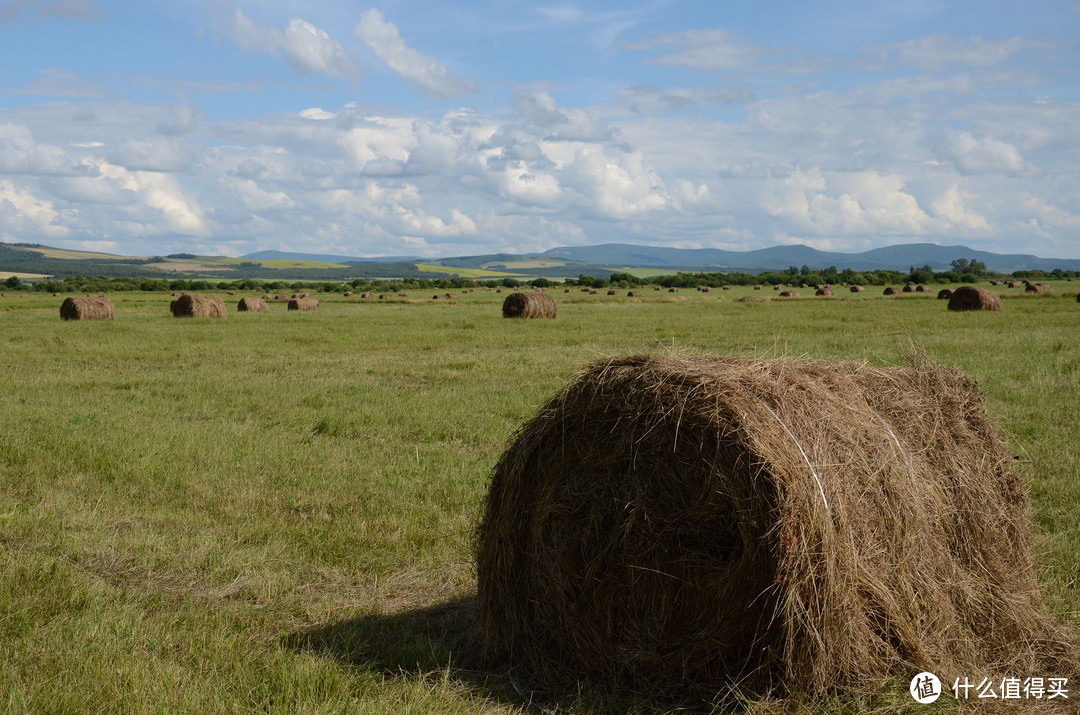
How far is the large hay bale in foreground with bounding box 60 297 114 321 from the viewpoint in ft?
116

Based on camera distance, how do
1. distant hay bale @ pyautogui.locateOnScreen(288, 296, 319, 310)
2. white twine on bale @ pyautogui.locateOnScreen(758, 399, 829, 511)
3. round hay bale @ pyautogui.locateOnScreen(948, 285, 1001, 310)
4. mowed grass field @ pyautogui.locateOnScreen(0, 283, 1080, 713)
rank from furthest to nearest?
distant hay bale @ pyautogui.locateOnScreen(288, 296, 319, 310)
round hay bale @ pyautogui.locateOnScreen(948, 285, 1001, 310)
mowed grass field @ pyautogui.locateOnScreen(0, 283, 1080, 713)
white twine on bale @ pyautogui.locateOnScreen(758, 399, 829, 511)

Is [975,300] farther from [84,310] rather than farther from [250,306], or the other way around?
[84,310]

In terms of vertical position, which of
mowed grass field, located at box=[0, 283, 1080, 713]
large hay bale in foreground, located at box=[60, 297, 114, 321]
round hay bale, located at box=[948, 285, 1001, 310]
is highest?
round hay bale, located at box=[948, 285, 1001, 310]

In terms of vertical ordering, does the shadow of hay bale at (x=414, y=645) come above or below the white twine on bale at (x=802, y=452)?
below

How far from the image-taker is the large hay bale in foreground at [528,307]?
36.1 metres

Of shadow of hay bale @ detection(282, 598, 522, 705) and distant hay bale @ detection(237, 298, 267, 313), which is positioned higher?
distant hay bale @ detection(237, 298, 267, 313)

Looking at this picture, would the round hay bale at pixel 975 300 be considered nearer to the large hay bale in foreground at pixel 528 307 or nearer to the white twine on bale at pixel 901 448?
the large hay bale in foreground at pixel 528 307

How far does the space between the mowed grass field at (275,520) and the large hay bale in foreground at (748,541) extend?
0.43m

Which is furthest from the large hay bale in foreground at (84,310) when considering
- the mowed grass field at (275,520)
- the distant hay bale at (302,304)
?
the mowed grass field at (275,520)

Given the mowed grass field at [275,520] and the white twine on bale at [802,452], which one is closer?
the white twine on bale at [802,452]

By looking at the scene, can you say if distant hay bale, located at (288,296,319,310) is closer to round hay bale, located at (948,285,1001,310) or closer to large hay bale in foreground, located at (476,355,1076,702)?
round hay bale, located at (948,285,1001,310)

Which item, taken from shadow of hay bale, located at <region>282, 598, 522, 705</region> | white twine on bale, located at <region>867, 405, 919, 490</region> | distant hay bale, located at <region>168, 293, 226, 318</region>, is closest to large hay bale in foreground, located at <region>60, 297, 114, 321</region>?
distant hay bale, located at <region>168, 293, 226, 318</region>

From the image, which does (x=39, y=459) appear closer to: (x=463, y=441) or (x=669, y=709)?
(x=463, y=441)

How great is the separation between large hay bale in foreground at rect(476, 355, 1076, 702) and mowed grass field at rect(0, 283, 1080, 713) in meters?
0.43
